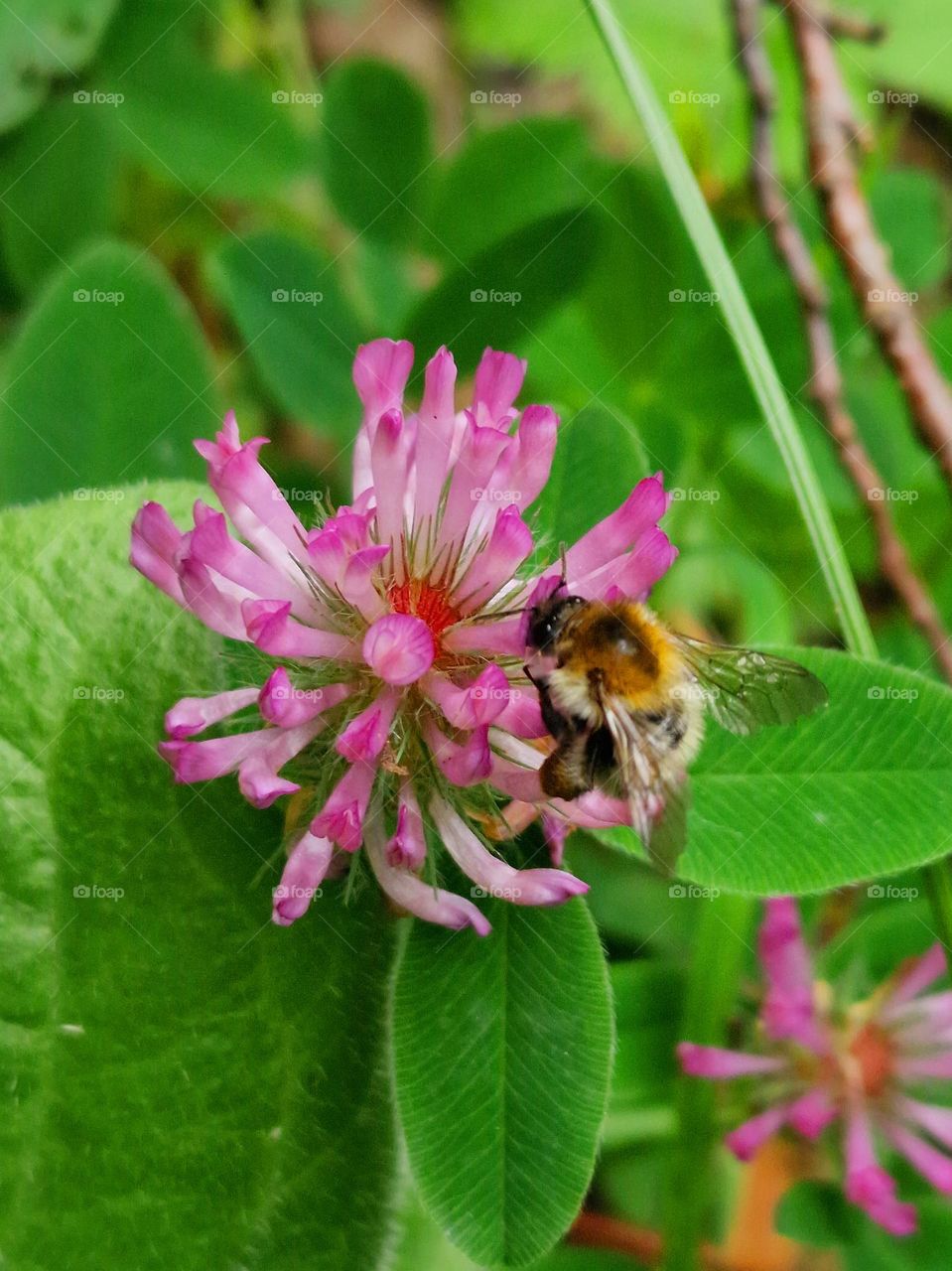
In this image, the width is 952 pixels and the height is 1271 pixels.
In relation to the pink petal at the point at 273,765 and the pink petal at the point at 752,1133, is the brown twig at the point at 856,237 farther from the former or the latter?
the pink petal at the point at 273,765

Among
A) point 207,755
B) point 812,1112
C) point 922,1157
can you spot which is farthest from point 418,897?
point 922,1157

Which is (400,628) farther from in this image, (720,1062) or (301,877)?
(720,1062)

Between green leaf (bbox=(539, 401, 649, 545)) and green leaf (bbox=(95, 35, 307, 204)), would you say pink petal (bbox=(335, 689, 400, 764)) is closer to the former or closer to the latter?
green leaf (bbox=(539, 401, 649, 545))

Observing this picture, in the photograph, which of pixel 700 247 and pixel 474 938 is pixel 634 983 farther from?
pixel 700 247

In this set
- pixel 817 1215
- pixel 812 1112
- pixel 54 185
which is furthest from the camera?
pixel 54 185

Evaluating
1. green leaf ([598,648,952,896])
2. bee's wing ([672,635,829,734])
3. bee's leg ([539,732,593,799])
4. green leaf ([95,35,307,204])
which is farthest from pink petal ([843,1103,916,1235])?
green leaf ([95,35,307,204])

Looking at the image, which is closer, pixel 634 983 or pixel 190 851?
pixel 190 851

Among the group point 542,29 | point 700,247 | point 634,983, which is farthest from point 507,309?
point 542,29
